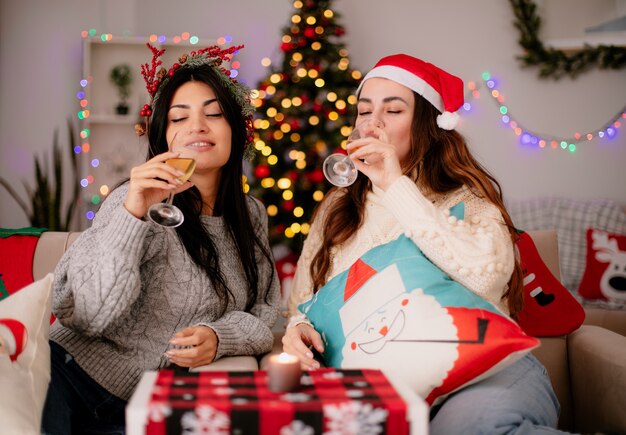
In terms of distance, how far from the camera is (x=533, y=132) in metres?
4.77

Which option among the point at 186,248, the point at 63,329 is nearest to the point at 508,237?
the point at 186,248

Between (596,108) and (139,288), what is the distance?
4.17m

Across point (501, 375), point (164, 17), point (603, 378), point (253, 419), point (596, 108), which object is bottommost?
point (603, 378)

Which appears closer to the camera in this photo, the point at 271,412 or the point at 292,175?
the point at 271,412

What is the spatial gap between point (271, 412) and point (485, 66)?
4.26 metres

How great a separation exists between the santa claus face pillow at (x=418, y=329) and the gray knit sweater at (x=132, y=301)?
34 cm

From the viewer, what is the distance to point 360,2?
4691 mm

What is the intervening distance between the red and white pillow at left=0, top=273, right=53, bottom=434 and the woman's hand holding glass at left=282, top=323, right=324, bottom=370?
0.59 metres

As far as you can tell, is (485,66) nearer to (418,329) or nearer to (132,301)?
(418,329)

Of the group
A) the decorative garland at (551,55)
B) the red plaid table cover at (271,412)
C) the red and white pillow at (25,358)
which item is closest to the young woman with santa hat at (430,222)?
the red plaid table cover at (271,412)

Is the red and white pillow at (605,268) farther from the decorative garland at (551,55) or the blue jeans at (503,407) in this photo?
the blue jeans at (503,407)

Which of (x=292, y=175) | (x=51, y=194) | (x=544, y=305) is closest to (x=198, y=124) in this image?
(x=544, y=305)

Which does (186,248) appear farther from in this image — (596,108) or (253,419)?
(596,108)

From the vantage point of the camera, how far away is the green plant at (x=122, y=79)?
4410mm
